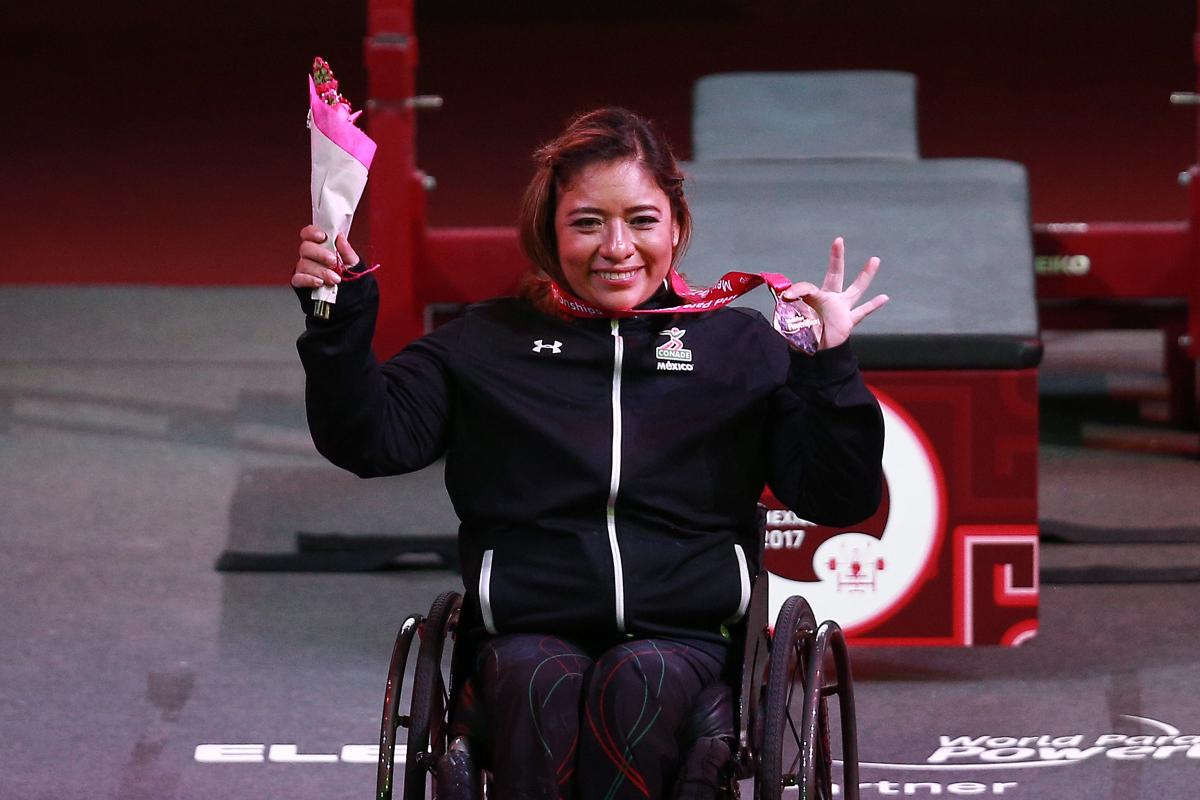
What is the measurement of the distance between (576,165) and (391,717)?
0.65 meters

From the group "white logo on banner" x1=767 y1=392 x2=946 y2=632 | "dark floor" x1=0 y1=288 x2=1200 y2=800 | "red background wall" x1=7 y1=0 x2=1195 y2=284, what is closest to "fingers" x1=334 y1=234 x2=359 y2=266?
"dark floor" x1=0 y1=288 x2=1200 y2=800

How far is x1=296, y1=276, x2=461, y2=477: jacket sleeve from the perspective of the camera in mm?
1953

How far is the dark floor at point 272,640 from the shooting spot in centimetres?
296

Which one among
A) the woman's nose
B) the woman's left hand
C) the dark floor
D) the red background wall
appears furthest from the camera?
the red background wall

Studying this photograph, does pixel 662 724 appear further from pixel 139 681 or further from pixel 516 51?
pixel 516 51

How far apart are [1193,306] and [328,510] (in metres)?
2.21

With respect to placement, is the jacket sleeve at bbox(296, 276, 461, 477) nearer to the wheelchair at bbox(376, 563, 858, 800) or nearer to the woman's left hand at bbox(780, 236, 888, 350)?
the wheelchair at bbox(376, 563, 858, 800)

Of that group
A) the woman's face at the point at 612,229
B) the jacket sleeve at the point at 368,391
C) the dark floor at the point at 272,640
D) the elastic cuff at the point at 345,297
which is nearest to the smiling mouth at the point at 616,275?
the woman's face at the point at 612,229

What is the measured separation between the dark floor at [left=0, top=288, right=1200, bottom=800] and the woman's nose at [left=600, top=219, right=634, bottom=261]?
1125 millimetres

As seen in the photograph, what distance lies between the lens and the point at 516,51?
8.98m

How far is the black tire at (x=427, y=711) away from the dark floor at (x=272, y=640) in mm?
888

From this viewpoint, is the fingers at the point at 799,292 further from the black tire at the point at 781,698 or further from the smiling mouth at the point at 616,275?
the black tire at the point at 781,698

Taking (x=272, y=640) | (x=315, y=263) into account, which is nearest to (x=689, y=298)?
(x=315, y=263)

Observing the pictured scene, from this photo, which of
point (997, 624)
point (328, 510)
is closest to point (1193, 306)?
point (997, 624)
